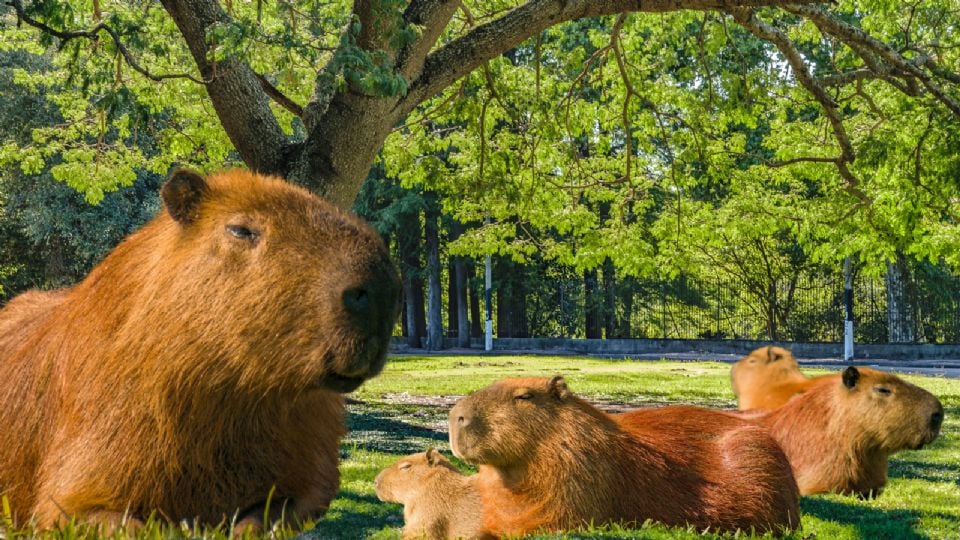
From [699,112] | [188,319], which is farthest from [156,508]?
[699,112]

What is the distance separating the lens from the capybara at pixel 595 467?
427 cm

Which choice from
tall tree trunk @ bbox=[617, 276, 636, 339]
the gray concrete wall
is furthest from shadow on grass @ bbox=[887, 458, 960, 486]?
tall tree trunk @ bbox=[617, 276, 636, 339]

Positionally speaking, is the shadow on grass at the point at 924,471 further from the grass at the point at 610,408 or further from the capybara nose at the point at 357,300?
the capybara nose at the point at 357,300

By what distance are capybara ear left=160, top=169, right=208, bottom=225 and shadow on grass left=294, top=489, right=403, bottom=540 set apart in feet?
6.47

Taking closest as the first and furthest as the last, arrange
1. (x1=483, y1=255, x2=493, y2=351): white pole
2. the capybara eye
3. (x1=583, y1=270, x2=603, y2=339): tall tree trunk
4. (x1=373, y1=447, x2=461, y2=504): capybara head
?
1. the capybara eye
2. (x1=373, y1=447, x2=461, y2=504): capybara head
3. (x1=483, y1=255, x2=493, y2=351): white pole
4. (x1=583, y1=270, x2=603, y2=339): tall tree trunk

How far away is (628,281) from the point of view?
34.1 metres

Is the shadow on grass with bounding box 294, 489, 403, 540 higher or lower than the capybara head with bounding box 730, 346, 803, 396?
lower

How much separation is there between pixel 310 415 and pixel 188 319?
48cm

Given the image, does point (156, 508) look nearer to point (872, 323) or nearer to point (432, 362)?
point (432, 362)

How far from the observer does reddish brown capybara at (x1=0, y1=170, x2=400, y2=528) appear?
8.35 ft

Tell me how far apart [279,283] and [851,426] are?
562cm

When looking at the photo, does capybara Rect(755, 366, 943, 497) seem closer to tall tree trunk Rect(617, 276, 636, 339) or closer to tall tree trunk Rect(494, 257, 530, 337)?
tall tree trunk Rect(617, 276, 636, 339)

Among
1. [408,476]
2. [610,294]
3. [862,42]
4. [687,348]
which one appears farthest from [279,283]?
[610,294]

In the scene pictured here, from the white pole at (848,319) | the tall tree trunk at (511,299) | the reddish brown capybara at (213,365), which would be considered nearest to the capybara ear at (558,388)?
the reddish brown capybara at (213,365)
